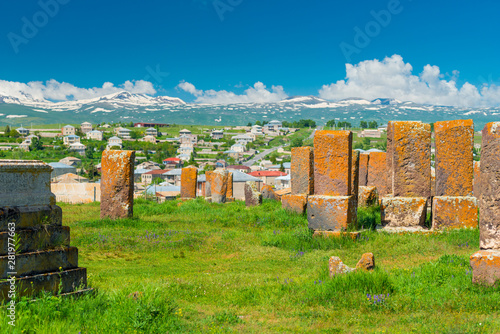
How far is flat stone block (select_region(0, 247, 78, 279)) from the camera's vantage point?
5.52 m

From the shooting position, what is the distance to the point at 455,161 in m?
11.3

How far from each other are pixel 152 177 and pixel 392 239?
4744 inches

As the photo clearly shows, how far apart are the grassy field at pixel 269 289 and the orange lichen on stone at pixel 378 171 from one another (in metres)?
8.99

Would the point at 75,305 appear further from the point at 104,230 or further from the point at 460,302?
the point at 104,230

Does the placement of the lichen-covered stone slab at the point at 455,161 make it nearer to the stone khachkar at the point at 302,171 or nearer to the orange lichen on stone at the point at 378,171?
the stone khachkar at the point at 302,171

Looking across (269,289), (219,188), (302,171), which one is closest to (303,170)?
(302,171)

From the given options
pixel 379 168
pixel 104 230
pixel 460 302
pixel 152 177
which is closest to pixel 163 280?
pixel 460 302

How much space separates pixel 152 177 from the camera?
4988 inches

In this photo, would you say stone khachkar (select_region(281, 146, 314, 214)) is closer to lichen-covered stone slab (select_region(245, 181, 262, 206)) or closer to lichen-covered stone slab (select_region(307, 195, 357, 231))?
lichen-covered stone slab (select_region(245, 181, 262, 206))

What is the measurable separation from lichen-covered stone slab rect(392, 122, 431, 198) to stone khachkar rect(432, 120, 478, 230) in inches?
12.9

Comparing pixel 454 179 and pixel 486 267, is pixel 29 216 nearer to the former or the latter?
pixel 486 267

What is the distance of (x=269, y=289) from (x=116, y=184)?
30.7 feet

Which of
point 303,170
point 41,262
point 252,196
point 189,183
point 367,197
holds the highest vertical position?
point 303,170


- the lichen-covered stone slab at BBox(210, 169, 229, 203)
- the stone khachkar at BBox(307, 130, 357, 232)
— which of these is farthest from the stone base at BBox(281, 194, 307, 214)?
the lichen-covered stone slab at BBox(210, 169, 229, 203)
